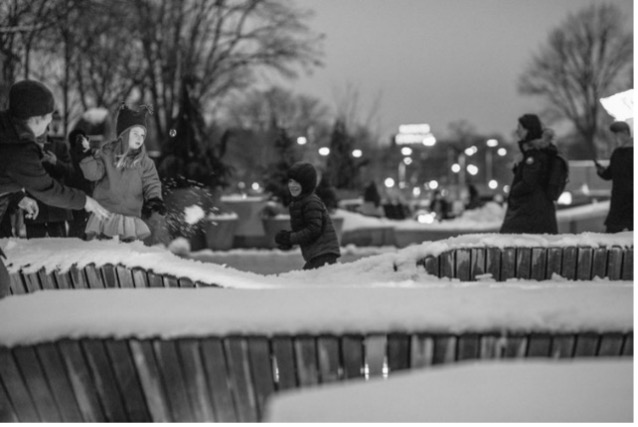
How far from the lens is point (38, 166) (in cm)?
416

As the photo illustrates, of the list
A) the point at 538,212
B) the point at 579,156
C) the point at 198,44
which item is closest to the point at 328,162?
the point at 198,44

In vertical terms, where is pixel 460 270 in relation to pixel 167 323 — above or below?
below

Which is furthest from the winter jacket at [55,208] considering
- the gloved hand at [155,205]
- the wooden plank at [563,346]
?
the wooden plank at [563,346]

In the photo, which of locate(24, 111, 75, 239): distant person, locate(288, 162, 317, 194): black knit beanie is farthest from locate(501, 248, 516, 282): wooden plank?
locate(24, 111, 75, 239): distant person

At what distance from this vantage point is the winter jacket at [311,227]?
236 inches

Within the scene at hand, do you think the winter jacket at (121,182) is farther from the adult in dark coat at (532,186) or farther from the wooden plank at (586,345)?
the wooden plank at (586,345)

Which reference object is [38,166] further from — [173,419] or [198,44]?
[198,44]

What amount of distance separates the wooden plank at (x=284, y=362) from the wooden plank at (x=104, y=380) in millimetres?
699

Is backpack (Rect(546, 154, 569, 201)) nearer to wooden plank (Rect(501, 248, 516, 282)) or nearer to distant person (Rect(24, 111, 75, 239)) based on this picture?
wooden plank (Rect(501, 248, 516, 282))

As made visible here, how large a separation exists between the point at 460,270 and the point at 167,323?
296 cm

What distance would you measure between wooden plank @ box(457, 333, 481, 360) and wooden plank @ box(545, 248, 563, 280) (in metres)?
2.63

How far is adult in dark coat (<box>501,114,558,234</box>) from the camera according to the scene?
265 inches

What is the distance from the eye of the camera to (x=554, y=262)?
19.1 feet

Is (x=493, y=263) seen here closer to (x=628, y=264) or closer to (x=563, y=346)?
(x=628, y=264)
